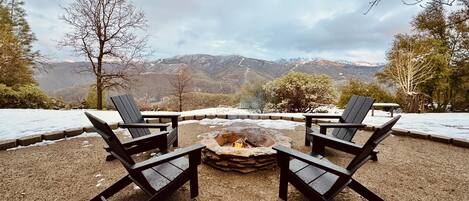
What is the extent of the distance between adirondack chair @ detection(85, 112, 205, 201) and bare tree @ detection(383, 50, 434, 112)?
9.84 meters

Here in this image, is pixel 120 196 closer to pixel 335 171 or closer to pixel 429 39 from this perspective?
pixel 335 171

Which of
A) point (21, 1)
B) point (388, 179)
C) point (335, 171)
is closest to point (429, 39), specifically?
point (388, 179)

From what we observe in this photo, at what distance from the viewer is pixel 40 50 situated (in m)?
9.49

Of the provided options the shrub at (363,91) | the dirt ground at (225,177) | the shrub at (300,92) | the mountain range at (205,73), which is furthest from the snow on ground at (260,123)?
the shrub at (363,91)

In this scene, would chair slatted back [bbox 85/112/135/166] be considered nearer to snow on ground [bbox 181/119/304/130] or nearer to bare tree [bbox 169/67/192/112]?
snow on ground [bbox 181/119/304/130]

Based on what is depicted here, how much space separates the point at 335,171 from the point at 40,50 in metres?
11.9

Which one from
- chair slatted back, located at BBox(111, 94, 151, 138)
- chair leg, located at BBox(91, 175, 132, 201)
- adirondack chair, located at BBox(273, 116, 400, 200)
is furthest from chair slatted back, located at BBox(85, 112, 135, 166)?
chair slatted back, located at BBox(111, 94, 151, 138)

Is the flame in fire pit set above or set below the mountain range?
below

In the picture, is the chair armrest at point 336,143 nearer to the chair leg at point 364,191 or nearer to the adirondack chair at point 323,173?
the adirondack chair at point 323,173

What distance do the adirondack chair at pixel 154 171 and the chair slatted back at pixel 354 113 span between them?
2168 millimetres

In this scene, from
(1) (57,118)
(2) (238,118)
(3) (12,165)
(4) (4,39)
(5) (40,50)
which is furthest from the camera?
(5) (40,50)

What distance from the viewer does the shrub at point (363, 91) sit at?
1044 centimetres

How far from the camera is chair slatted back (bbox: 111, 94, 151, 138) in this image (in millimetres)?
2912

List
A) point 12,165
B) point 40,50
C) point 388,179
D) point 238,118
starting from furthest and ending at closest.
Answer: point 40,50 < point 238,118 < point 12,165 < point 388,179
